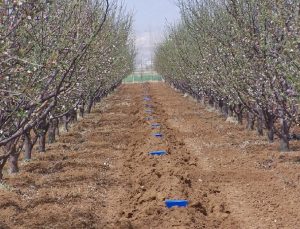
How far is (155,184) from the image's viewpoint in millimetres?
11664

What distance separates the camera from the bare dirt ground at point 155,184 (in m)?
9.13

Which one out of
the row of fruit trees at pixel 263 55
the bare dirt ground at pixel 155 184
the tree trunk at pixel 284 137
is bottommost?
the bare dirt ground at pixel 155 184

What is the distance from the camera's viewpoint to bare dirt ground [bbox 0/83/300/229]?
30.0ft

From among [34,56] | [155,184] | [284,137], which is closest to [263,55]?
[284,137]

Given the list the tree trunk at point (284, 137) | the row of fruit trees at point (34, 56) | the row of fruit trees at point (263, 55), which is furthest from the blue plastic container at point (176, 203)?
the tree trunk at point (284, 137)

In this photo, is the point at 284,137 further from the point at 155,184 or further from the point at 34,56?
the point at 34,56

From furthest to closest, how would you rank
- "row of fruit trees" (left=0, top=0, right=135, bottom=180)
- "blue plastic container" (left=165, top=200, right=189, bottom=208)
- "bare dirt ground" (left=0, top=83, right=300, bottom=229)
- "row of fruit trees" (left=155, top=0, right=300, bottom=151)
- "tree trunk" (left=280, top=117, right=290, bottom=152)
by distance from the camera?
"tree trunk" (left=280, top=117, right=290, bottom=152), "row of fruit trees" (left=155, top=0, right=300, bottom=151), "blue plastic container" (left=165, top=200, right=189, bottom=208), "bare dirt ground" (left=0, top=83, right=300, bottom=229), "row of fruit trees" (left=0, top=0, right=135, bottom=180)

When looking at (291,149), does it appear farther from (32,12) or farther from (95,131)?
(32,12)

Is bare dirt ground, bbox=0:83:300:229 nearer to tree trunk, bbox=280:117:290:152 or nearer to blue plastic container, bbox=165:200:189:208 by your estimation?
blue plastic container, bbox=165:200:189:208

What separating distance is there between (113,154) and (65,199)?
18.7 ft

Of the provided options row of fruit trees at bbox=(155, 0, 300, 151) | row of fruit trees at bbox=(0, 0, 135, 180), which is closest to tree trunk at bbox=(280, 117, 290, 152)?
row of fruit trees at bbox=(155, 0, 300, 151)

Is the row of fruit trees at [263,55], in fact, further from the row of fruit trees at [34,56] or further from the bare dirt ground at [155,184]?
the row of fruit trees at [34,56]

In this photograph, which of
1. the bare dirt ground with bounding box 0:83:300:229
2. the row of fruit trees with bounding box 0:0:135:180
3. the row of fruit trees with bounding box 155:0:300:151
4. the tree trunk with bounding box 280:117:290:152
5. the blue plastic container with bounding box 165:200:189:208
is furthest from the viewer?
the tree trunk with bounding box 280:117:290:152

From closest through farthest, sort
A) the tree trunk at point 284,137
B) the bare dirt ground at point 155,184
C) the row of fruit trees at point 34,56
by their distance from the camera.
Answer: the row of fruit trees at point 34,56 < the bare dirt ground at point 155,184 < the tree trunk at point 284,137
